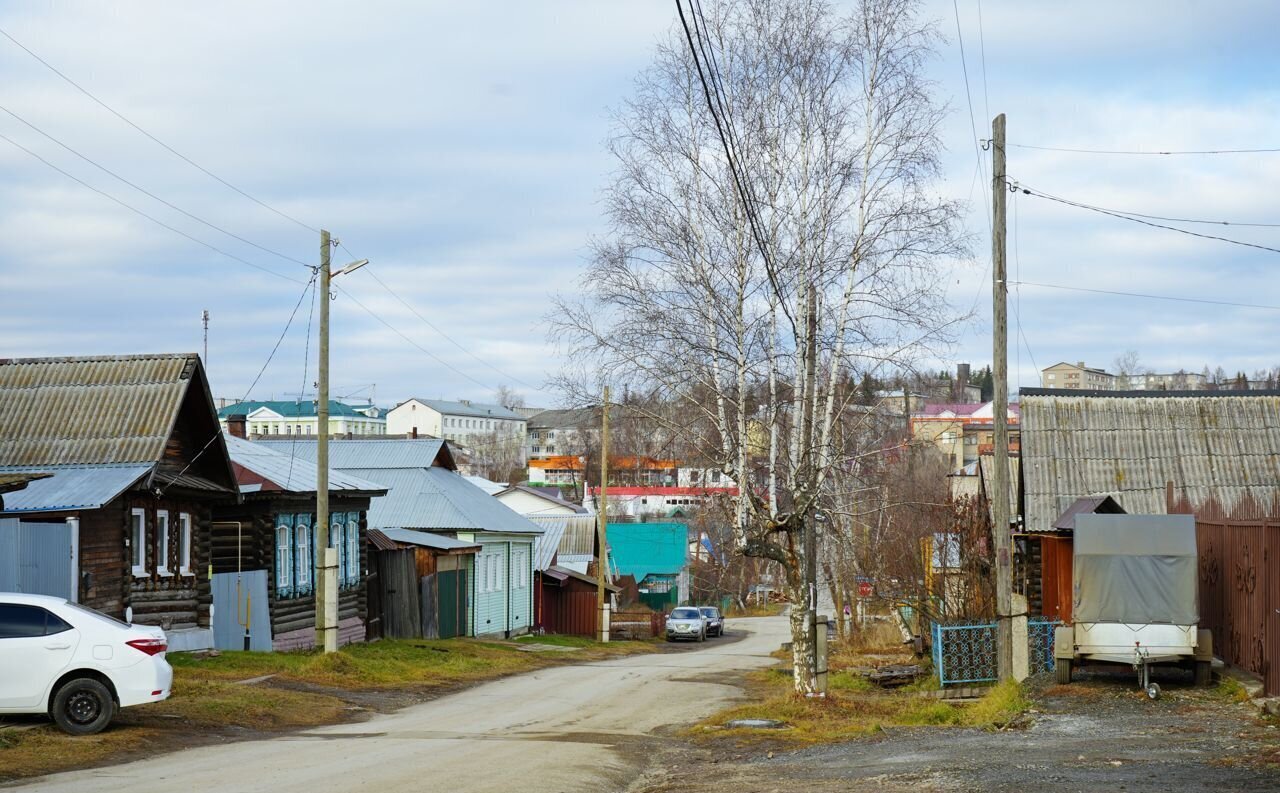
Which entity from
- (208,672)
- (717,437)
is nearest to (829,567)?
(717,437)

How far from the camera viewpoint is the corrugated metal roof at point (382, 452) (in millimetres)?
41812

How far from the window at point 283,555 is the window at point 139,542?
4441mm

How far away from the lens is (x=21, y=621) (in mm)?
15047

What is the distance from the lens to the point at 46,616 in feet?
49.6

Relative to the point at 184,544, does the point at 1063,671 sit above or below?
below

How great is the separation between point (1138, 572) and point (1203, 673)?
5.48ft

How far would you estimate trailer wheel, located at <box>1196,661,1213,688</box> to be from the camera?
1894 cm

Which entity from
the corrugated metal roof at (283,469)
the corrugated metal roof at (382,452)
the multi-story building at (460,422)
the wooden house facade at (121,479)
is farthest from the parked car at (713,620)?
the multi-story building at (460,422)

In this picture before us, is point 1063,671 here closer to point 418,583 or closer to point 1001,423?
point 1001,423

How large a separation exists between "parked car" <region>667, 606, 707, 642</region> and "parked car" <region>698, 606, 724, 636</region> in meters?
1.63

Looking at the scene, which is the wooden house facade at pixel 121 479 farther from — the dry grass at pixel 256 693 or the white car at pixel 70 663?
the white car at pixel 70 663

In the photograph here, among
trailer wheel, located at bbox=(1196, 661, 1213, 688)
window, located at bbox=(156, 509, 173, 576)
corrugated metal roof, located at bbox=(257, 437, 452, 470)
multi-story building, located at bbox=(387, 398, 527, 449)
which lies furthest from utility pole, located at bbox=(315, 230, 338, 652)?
multi-story building, located at bbox=(387, 398, 527, 449)

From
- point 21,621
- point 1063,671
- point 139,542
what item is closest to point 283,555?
point 139,542

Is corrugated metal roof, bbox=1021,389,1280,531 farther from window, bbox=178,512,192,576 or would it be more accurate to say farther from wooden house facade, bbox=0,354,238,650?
window, bbox=178,512,192,576
